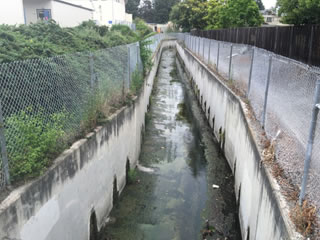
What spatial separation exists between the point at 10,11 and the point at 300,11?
481 inches

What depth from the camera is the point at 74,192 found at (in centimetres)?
480

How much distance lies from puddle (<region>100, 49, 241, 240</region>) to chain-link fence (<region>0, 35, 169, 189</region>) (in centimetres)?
220

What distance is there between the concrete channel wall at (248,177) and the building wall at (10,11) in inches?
361

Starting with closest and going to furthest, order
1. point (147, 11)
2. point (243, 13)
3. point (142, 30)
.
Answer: point (243, 13), point (142, 30), point (147, 11)

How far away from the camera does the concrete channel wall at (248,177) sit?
3810 millimetres

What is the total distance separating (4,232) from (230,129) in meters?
6.81

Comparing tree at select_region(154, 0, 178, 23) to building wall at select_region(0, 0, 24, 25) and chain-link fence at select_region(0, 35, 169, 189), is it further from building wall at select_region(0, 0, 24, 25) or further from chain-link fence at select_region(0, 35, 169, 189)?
chain-link fence at select_region(0, 35, 169, 189)

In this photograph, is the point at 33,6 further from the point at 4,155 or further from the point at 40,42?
the point at 4,155

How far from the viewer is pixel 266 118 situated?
6070 mm

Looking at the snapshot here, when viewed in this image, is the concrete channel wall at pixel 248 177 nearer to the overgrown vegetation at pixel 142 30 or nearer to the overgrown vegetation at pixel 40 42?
the overgrown vegetation at pixel 40 42

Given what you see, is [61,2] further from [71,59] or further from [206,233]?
[206,233]

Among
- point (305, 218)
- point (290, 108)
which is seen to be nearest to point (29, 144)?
point (305, 218)

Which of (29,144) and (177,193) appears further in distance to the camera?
(177,193)

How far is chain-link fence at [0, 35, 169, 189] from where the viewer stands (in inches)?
151
